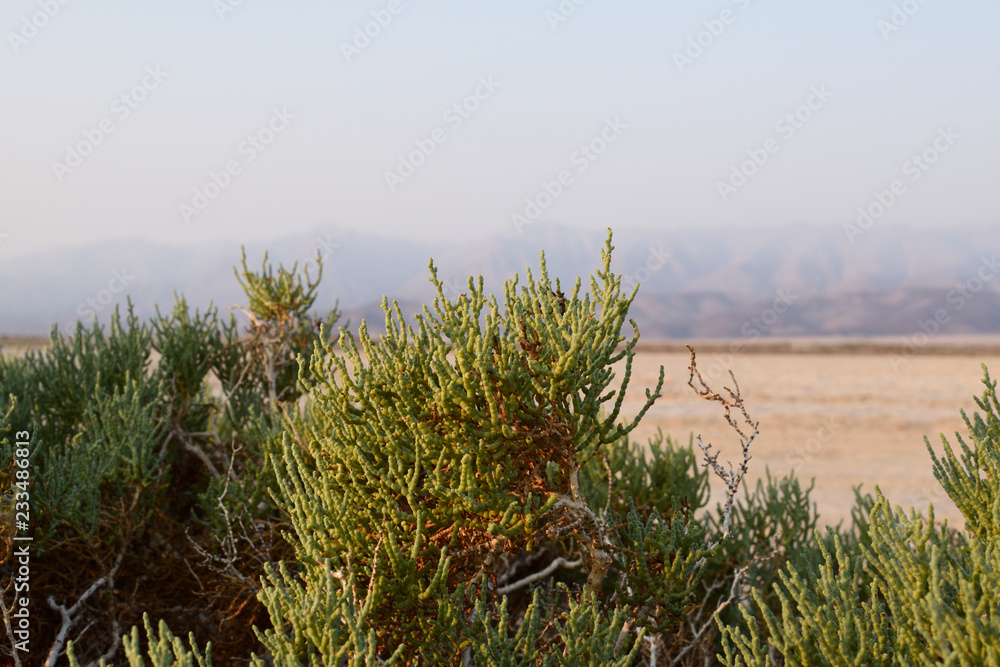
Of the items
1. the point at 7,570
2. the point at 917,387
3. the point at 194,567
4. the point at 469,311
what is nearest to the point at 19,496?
the point at 7,570

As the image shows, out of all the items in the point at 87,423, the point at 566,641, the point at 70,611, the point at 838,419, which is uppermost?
the point at 838,419

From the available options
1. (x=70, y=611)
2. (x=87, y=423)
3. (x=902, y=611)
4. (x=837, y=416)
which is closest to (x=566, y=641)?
(x=902, y=611)

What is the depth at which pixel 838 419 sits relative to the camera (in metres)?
23.5

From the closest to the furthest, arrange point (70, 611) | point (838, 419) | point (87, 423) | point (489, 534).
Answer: point (489, 534)
point (70, 611)
point (87, 423)
point (838, 419)

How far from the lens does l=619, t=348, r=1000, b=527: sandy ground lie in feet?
51.2

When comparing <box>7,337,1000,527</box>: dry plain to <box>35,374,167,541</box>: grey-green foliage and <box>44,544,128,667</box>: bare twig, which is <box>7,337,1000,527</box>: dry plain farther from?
<box>44,544,128,667</box>: bare twig

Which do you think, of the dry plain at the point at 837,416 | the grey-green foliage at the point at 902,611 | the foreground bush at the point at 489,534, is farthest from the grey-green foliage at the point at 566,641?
the dry plain at the point at 837,416

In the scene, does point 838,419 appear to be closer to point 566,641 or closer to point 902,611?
point 902,611

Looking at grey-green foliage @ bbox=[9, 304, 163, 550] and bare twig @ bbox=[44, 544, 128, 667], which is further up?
grey-green foliage @ bbox=[9, 304, 163, 550]

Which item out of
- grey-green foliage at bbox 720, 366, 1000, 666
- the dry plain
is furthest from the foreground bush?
the dry plain

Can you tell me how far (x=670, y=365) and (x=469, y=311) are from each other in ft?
122

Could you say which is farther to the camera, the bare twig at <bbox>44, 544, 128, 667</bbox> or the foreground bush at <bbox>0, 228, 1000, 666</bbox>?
the bare twig at <bbox>44, 544, 128, 667</bbox>

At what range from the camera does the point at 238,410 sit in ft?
19.3

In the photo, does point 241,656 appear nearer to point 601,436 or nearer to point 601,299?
point 601,436
